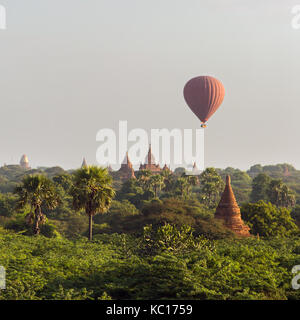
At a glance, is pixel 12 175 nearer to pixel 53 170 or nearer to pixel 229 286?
pixel 53 170

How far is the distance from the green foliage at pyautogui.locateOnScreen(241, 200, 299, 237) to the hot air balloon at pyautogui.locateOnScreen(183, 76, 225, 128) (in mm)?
17058

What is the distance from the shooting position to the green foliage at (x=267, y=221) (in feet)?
132

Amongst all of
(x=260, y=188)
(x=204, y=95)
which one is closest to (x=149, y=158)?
(x=260, y=188)

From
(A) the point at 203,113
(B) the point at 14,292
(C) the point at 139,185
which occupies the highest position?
(A) the point at 203,113

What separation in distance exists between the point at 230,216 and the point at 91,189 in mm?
14986

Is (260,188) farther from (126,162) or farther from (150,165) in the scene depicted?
(126,162)

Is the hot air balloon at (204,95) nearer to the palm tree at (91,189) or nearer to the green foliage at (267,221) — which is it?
the green foliage at (267,221)

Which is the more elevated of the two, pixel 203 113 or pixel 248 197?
pixel 203 113

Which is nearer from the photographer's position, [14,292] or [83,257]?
[14,292]

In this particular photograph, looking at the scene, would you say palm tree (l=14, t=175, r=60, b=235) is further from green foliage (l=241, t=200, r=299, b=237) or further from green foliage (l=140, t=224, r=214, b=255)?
green foliage (l=241, t=200, r=299, b=237)

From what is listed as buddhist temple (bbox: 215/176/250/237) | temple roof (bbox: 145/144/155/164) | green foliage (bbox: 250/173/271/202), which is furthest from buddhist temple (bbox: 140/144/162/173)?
buddhist temple (bbox: 215/176/250/237)
